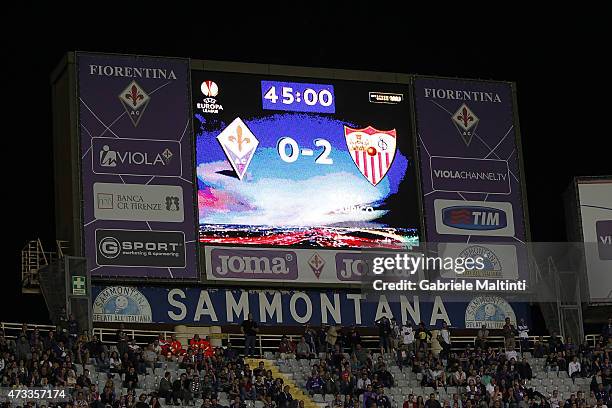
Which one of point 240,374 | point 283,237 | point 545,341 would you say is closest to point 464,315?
point 545,341

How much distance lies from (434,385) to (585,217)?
735cm

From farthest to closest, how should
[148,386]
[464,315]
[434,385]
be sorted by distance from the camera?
1. [464,315]
2. [434,385]
3. [148,386]

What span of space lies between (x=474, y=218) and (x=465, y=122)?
2.10 meters

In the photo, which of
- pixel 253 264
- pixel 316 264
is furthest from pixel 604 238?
pixel 253 264

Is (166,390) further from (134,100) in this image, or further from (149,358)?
(134,100)

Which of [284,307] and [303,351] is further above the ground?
[284,307]

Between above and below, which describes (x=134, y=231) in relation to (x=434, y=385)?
above

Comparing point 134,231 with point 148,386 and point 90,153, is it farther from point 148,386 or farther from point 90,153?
point 148,386

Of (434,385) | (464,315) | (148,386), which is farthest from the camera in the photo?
(464,315)

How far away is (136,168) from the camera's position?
36.1m

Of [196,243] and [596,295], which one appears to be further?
[596,295]

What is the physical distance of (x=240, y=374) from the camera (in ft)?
108

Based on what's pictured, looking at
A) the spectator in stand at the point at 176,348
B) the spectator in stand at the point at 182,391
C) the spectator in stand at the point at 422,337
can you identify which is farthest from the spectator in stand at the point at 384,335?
the spectator in stand at the point at 182,391

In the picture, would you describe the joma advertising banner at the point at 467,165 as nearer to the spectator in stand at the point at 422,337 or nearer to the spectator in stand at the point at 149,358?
the spectator in stand at the point at 422,337
